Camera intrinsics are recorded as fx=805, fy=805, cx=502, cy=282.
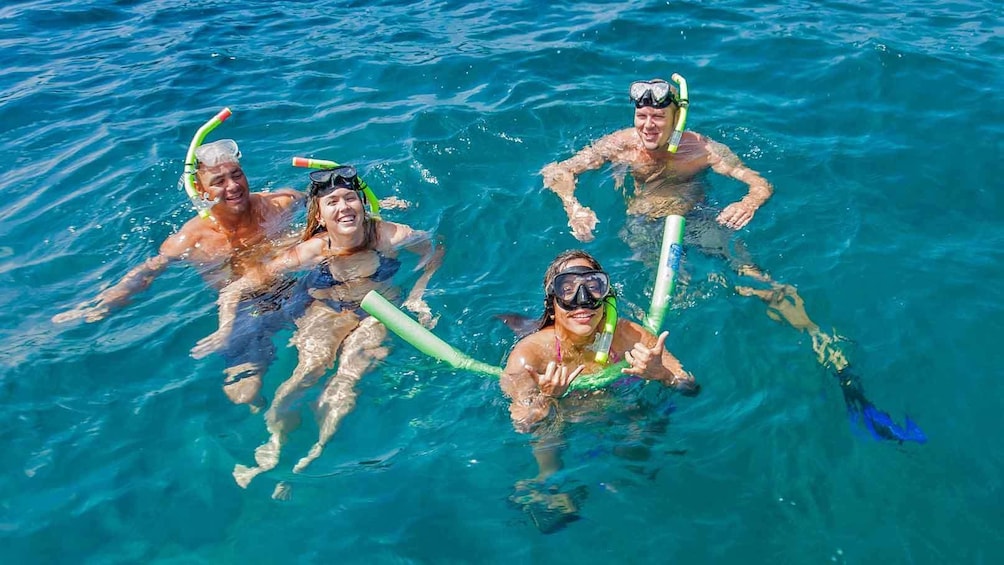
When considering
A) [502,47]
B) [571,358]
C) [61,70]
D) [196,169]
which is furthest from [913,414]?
[61,70]

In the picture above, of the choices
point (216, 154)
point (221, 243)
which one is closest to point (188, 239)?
point (221, 243)

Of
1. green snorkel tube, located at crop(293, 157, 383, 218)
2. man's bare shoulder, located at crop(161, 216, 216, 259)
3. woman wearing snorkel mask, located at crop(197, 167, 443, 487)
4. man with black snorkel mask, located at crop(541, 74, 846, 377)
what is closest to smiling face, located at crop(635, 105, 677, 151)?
man with black snorkel mask, located at crop(541, 74, 846, 377)

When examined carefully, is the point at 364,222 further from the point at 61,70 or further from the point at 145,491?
the point at 61,70

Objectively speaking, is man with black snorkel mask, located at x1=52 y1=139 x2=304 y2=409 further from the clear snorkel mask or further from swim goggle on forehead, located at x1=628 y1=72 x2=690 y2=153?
swim goggle on forehead, located at x1=628 y1=72 x2=690 y2=153

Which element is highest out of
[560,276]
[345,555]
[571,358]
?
[560,276]

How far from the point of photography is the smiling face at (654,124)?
21.0ft

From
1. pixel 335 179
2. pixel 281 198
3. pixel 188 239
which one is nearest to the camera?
pixel 335 179

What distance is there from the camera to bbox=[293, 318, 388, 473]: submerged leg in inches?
188

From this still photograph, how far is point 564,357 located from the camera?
4551 mm

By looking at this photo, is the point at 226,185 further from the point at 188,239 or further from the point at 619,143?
the point at 619,143

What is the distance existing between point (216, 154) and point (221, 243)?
2.28 ft

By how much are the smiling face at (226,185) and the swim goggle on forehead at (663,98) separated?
3.15 metres

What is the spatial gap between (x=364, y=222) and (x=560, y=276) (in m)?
2.02

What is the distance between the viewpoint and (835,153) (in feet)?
23.3
